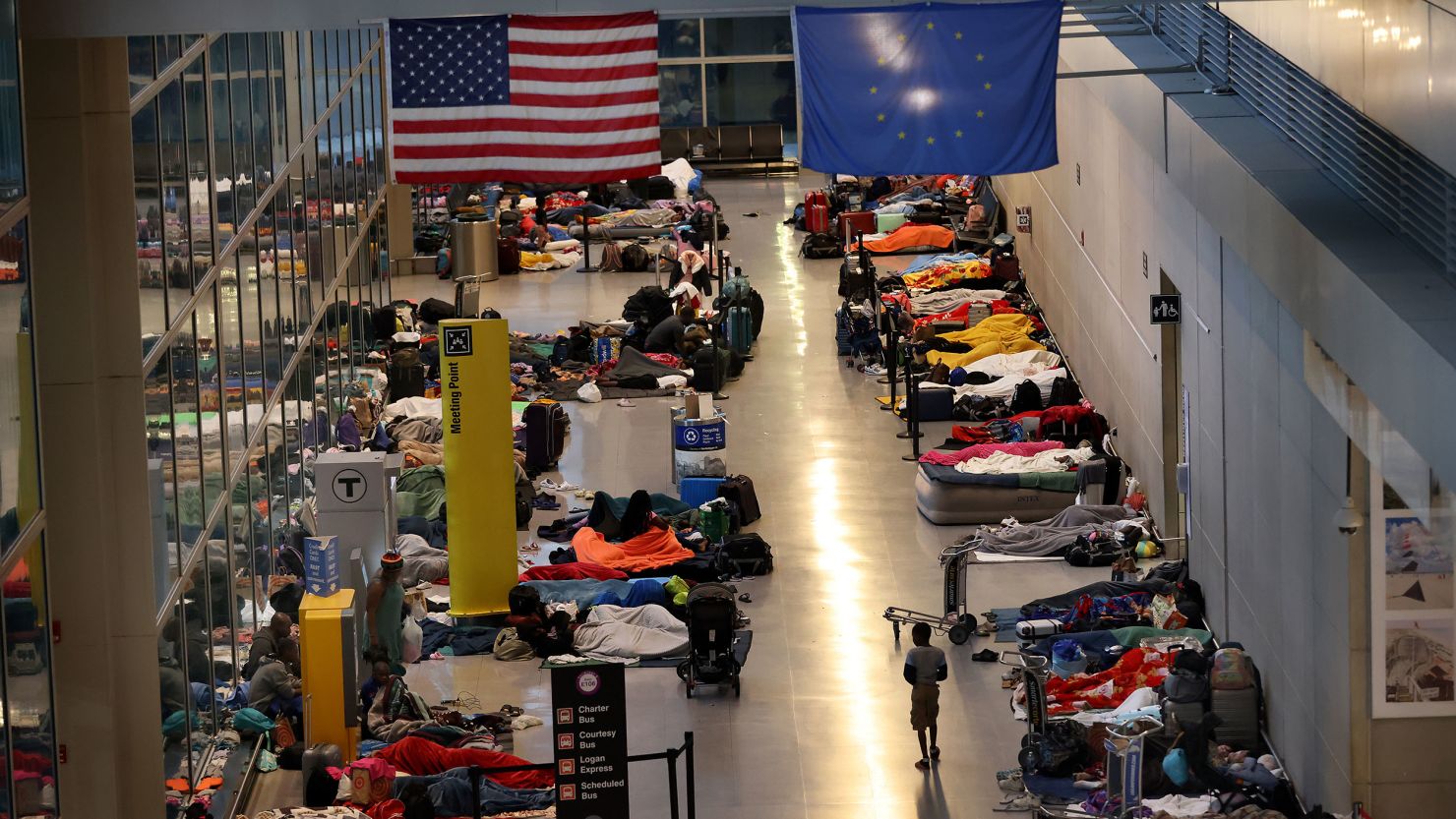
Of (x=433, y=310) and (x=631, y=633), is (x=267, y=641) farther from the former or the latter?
(x=433, y=310)

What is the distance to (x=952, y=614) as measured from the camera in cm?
1939

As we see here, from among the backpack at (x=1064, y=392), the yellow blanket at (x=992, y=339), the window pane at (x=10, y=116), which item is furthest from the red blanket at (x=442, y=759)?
the yellow blanket at (x=992, y=339)

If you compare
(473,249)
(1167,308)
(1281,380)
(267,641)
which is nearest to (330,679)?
(267,641)

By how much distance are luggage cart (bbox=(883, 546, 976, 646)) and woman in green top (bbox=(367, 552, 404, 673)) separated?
4.55 m

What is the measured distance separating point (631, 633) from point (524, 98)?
648 cm

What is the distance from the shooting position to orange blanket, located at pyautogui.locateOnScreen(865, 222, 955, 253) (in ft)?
126

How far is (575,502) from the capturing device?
24.1m

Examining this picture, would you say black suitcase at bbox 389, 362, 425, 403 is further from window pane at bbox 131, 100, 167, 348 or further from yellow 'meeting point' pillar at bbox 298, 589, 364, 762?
window pane at bbox 131, 100, 167, 348

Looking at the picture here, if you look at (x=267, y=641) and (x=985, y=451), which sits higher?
(x=985, y=451)

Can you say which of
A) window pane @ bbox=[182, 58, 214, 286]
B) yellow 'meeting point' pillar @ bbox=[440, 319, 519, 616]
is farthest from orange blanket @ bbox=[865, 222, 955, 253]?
window pane @ bbox=[182, 58, 214, 286]

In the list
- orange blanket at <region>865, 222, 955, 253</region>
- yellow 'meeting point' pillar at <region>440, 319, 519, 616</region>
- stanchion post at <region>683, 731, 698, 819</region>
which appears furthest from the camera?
orange blanket at <region>865, 222, 955, 253</region>

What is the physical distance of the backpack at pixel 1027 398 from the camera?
86.7 ft

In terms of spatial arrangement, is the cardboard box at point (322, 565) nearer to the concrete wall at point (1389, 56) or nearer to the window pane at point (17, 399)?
the window pane at point (17, 399)

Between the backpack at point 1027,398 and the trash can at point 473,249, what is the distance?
1367 cm
